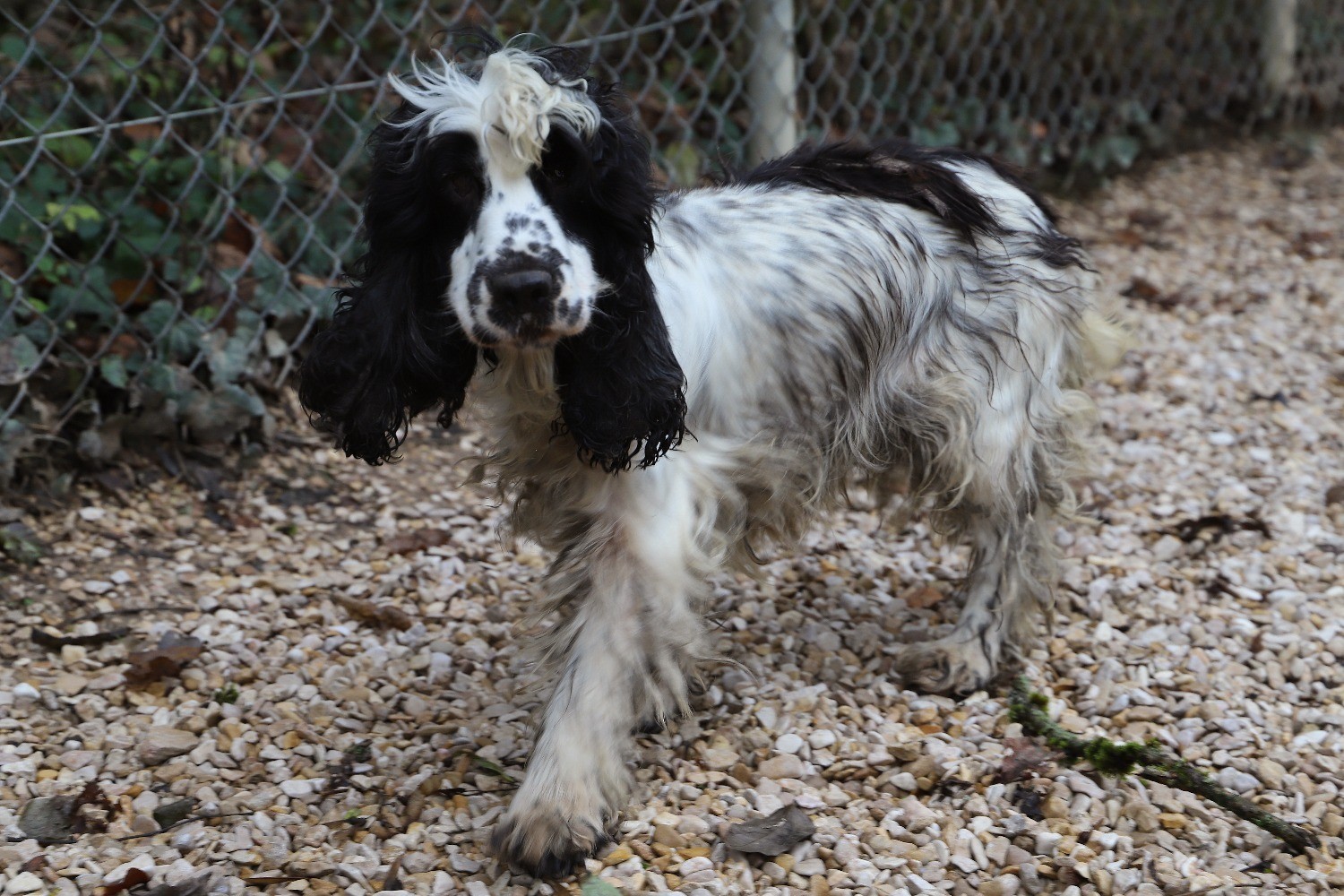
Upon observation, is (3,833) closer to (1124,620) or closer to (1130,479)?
(1124,620)

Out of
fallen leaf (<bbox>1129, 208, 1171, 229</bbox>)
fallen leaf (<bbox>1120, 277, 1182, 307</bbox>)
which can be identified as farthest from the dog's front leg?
fallen leaf (<bbox>1129, 208, 1171, 229</bbox>)

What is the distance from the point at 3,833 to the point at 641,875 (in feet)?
Result: 4.04

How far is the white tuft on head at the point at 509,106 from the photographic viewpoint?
2.40 m

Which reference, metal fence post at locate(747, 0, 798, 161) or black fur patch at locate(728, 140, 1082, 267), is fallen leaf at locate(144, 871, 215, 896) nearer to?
black fur patch at locate(728, 140, 1082, 267)

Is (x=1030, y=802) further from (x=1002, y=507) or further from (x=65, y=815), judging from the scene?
(x=65, y=815)

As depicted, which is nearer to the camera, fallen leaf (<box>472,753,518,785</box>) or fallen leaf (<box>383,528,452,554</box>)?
fallen leaf (<box>472,753,518,785</box>)

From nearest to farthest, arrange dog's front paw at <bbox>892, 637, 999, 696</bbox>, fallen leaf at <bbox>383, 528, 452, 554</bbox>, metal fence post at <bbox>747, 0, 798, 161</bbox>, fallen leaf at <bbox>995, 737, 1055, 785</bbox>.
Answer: fallen leaf at <bbox>995, 737, 1055, 785</bbox>, dog's front paw at <bbox>892, 637, 999, 696</bbox>, fallen leaf at <bbox>383, 528, 452, 554</bbox>, metal fence post at <bbox>747, 0, 798, 161</bbox>

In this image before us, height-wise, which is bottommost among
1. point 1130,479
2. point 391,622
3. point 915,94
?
point 391,622

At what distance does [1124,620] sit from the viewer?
357cm

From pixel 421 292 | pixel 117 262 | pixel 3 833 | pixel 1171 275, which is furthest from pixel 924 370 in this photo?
pixel 1171 275

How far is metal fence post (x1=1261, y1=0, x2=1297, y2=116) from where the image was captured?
7645mm

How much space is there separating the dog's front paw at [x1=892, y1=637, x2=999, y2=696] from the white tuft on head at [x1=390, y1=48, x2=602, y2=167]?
1607mm

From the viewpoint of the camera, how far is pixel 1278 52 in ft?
25.3

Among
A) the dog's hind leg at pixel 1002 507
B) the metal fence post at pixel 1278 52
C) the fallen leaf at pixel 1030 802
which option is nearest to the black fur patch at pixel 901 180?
the dog's hind leg at pixel 1002 507
